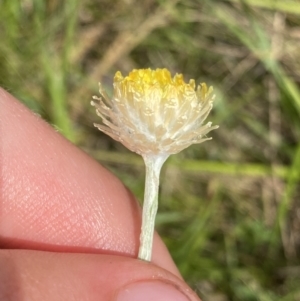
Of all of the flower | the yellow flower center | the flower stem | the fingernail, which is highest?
the yellow flower center

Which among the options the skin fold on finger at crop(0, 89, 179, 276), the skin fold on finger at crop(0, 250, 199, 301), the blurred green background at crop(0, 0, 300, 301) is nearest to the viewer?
the skin fold on finger at crop(0, 250, 199, 301)

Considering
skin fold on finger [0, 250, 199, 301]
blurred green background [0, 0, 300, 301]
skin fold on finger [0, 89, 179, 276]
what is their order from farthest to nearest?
blurred green background [0, 0, 300, 301] → skin fold on finger [0, 89, 179, 276] → skin fold on finger [0, 250, 199, 301]

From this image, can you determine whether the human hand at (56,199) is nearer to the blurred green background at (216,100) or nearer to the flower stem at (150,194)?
the flower stem at (150,194)

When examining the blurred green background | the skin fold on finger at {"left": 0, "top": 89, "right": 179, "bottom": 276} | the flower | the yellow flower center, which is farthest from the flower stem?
the blurred green background

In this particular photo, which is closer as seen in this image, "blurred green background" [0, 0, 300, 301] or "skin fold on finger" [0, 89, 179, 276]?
"skin fold on finger" [0, 89, 179, 276]

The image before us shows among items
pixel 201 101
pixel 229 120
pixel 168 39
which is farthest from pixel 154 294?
pixel 168 39

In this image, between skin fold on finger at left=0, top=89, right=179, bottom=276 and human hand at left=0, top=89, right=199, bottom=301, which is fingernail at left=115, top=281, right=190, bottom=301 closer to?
human hand at left=0, top=89, right=199, bottom=301

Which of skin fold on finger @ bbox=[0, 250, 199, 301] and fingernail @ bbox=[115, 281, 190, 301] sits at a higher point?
skin fold on finger @ bbox=[0, 250, 199, 301]

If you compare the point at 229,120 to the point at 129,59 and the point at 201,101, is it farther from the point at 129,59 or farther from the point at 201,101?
the point at 201,101
